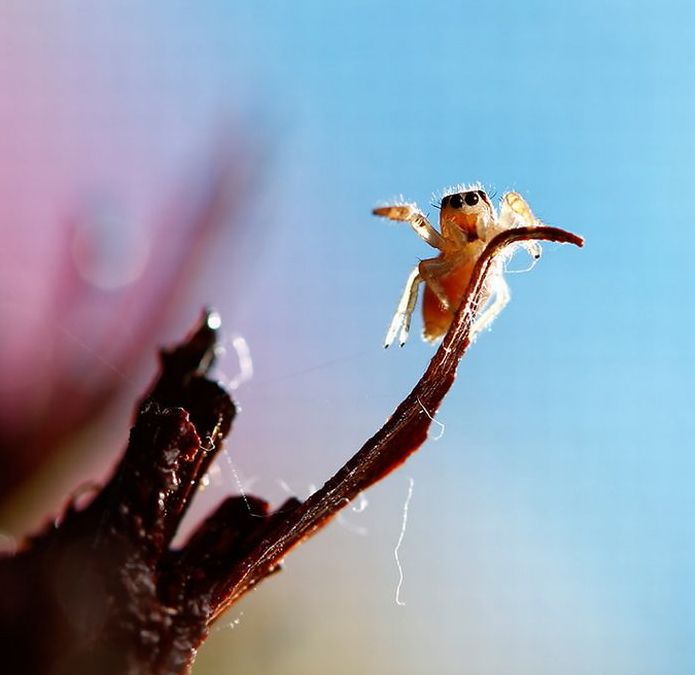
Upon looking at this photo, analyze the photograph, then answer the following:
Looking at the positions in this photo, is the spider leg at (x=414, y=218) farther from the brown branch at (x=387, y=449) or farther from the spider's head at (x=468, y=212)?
the brown branch at (x=387, y=449)

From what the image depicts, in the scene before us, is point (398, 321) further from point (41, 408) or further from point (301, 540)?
point (41, 408)

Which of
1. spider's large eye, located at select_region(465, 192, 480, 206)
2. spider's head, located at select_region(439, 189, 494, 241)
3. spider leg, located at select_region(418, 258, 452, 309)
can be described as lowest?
spider leg, located at select_region(418, 258, 452, 309)

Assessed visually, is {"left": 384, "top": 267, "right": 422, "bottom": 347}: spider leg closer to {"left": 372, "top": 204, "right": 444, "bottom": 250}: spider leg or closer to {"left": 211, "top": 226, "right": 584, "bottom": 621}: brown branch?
Answer: {"left": 372, "top": 204, "right": 444, "bottom": 250}: spider leg

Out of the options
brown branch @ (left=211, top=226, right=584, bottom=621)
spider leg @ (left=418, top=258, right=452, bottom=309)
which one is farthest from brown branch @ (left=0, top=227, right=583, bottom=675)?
spider leg @ (left=418, top=258, right=452, bottom=309)

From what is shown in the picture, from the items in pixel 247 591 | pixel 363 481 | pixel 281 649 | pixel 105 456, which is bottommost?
pixel 281 649

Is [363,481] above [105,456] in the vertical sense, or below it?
above

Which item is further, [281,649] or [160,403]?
[281,649]

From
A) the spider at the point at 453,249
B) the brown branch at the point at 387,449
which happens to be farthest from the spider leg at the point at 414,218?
the brown branch at the point at 387,449

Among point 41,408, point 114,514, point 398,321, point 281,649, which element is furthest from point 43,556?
point 281,649
